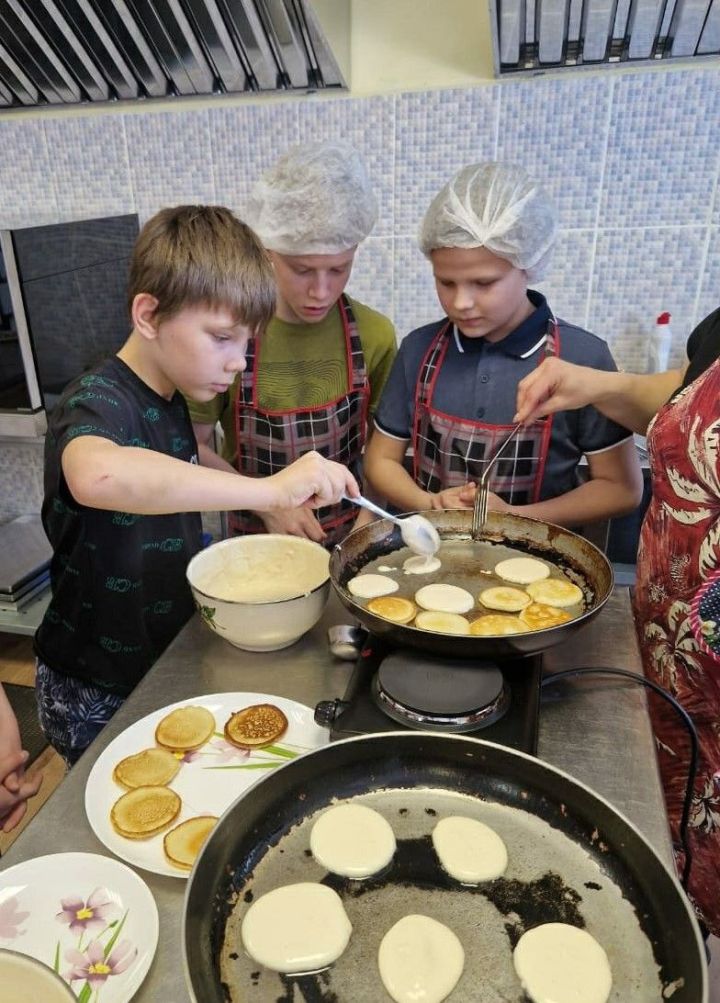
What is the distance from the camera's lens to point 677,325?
2.38 meters

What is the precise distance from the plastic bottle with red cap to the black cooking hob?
1.76m

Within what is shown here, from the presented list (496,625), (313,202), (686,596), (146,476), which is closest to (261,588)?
(146,476)

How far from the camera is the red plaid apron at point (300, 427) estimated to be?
1767 millimetres

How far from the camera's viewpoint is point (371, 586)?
119cm

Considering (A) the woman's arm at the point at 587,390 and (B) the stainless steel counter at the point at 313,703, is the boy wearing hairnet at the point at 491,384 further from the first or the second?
(B) the stainless steel counter at the point at 313,703

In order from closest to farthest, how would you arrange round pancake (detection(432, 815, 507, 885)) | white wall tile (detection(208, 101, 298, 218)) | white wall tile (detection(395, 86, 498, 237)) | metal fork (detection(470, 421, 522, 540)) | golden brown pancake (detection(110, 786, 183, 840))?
round pancake (detection(432, 815, 507, 885)) → golden brown pancake (detection(110, 786, 183, 840)) → metal fork (detection(470, 421, 522, 540)) → white wall tile (detection(395, 86, 498, 237)) → white wall tile (detection(208, 101, 298, 218))

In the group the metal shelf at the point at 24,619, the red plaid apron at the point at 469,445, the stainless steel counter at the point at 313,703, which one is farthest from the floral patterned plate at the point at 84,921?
the metal shelf at the point at 24,619

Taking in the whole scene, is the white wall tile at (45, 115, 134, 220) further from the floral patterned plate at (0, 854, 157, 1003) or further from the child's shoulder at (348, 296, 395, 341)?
the floral patterned plate at (0, 854, 157, 1003)

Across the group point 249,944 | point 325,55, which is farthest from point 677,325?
point 249,944

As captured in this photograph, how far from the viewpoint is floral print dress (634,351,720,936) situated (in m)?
1.11

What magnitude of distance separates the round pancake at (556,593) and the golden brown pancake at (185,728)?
0.56 meters

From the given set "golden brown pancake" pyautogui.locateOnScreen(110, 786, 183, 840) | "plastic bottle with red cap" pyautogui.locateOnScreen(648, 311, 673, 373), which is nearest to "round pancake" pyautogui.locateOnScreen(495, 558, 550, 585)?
"golden brown pancake" pyautogui.locateOnScreen(110, 786, 183, 840)

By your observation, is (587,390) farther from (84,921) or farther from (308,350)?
(84,921)

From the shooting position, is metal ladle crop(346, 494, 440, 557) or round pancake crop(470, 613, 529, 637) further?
metal ladle crop(346, 494, 440, 557)
